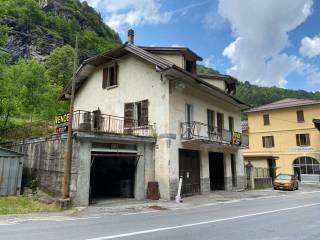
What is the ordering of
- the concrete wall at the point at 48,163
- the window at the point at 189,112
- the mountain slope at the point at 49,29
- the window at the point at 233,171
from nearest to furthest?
1. the concrete wall at the point at 48,163
2. the window at the point at 189,112
3. the window at the point at 233,171
4. the mountain slope at the point at 49,29

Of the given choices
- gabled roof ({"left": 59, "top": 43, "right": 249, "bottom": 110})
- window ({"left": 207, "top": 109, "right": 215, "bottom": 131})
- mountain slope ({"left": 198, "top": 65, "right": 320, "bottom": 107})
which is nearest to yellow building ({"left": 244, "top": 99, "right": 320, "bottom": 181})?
window ({"left": 207, "top": 109, "right": 215, "bottom": 131})

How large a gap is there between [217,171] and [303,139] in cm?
2197

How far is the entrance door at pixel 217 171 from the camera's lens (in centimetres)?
2344

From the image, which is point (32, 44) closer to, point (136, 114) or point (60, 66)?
point (60, 66)

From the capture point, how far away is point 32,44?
→ 77000 millimetres

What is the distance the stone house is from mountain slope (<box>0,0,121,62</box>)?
45.0m

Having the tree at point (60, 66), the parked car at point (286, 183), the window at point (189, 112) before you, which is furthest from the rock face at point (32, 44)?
the parked car at point (286, 183)

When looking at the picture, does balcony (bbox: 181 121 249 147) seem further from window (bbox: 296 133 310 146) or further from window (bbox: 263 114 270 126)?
window (bbox: 263 114 270 126)

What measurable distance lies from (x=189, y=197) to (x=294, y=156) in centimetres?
2765

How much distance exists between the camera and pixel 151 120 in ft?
60.0

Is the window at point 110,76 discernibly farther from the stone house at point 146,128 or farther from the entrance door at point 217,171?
the entrance door at point 217,171

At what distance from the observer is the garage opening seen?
1724 cm

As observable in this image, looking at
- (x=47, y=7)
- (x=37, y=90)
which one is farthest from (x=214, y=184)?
(x=47, y=7)

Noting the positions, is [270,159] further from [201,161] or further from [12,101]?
[12,101]
